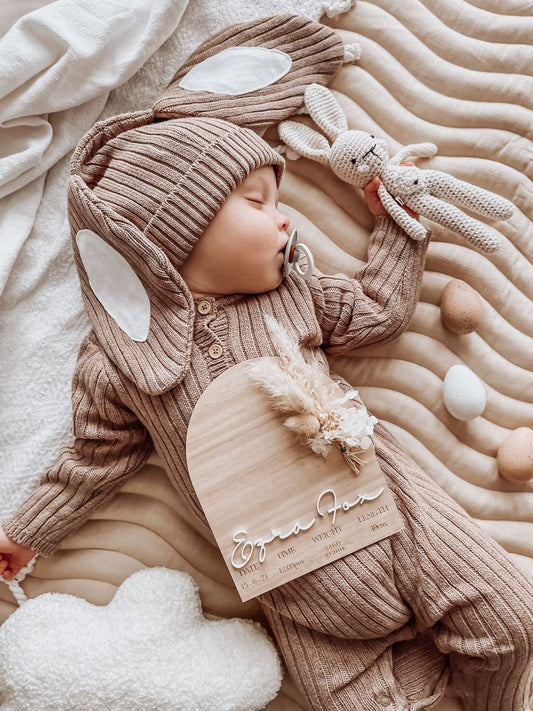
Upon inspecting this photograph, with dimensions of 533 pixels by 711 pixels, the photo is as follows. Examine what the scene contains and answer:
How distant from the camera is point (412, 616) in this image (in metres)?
1.03

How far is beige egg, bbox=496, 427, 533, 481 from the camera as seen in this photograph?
1087 mm

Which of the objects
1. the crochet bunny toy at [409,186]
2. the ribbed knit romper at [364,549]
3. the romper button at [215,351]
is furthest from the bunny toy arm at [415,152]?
the romper button at [215,351]

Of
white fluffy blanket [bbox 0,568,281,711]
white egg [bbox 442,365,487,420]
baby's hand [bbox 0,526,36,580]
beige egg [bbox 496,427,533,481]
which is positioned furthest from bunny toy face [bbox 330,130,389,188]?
baby's hand [bbox 0,526,36,580]

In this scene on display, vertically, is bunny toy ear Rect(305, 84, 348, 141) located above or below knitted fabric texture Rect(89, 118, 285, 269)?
above

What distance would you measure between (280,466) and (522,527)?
1.53ft

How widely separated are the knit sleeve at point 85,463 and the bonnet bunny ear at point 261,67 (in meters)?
0.48

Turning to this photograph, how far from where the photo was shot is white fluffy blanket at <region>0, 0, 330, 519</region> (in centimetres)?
114

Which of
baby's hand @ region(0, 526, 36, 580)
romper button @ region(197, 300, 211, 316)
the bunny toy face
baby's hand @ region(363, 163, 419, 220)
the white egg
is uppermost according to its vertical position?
the bunny toy face

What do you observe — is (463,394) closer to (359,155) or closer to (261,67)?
(359,155)

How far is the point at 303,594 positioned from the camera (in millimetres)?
1005

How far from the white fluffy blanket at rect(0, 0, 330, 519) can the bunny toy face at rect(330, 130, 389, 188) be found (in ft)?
0.97

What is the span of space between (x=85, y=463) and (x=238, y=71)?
734 mm

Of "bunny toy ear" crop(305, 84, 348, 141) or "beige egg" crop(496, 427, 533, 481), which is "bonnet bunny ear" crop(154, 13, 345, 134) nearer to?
"bunny toy ear" crop(305, 84, 348, 141)

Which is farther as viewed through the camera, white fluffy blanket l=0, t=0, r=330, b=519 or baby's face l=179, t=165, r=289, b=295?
white fluffy blanket l=0, t=0, r=330, b=519
